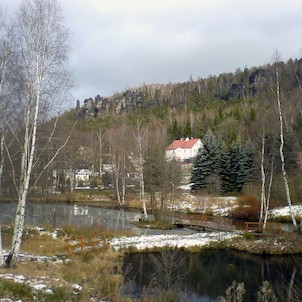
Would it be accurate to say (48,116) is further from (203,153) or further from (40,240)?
(203,153)

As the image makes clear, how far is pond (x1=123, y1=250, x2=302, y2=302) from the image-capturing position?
12906 millimetres

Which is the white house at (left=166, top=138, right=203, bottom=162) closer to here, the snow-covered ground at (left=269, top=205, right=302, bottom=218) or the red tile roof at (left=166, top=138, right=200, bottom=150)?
the red tile roof at (left=166, top=138, right=200, bottom=150)

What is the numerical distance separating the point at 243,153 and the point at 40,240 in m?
29.2

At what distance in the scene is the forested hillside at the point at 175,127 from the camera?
107 ft

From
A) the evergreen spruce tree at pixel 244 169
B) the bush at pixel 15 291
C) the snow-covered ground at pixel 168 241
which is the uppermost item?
the evergreen spruce tree at pixel 244 169

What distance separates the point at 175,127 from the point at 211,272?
7227 centimetres

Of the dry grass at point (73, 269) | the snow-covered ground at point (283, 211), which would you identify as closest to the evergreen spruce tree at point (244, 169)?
the snow-covered ground at point (283, 211)

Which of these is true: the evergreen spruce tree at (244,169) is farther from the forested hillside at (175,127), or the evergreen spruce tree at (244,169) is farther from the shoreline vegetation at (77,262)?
the shoreline vegetation at (77,262)

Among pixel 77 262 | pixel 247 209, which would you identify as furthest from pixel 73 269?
pixel 247 209

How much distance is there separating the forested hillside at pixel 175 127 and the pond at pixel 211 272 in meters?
5.85

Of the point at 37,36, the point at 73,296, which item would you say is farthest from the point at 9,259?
the point at 37,36

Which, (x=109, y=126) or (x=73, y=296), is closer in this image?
(x=73, y=296)

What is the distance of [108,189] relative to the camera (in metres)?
54.5

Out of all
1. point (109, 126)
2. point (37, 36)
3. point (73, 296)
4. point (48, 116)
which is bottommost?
point (73, 296)
